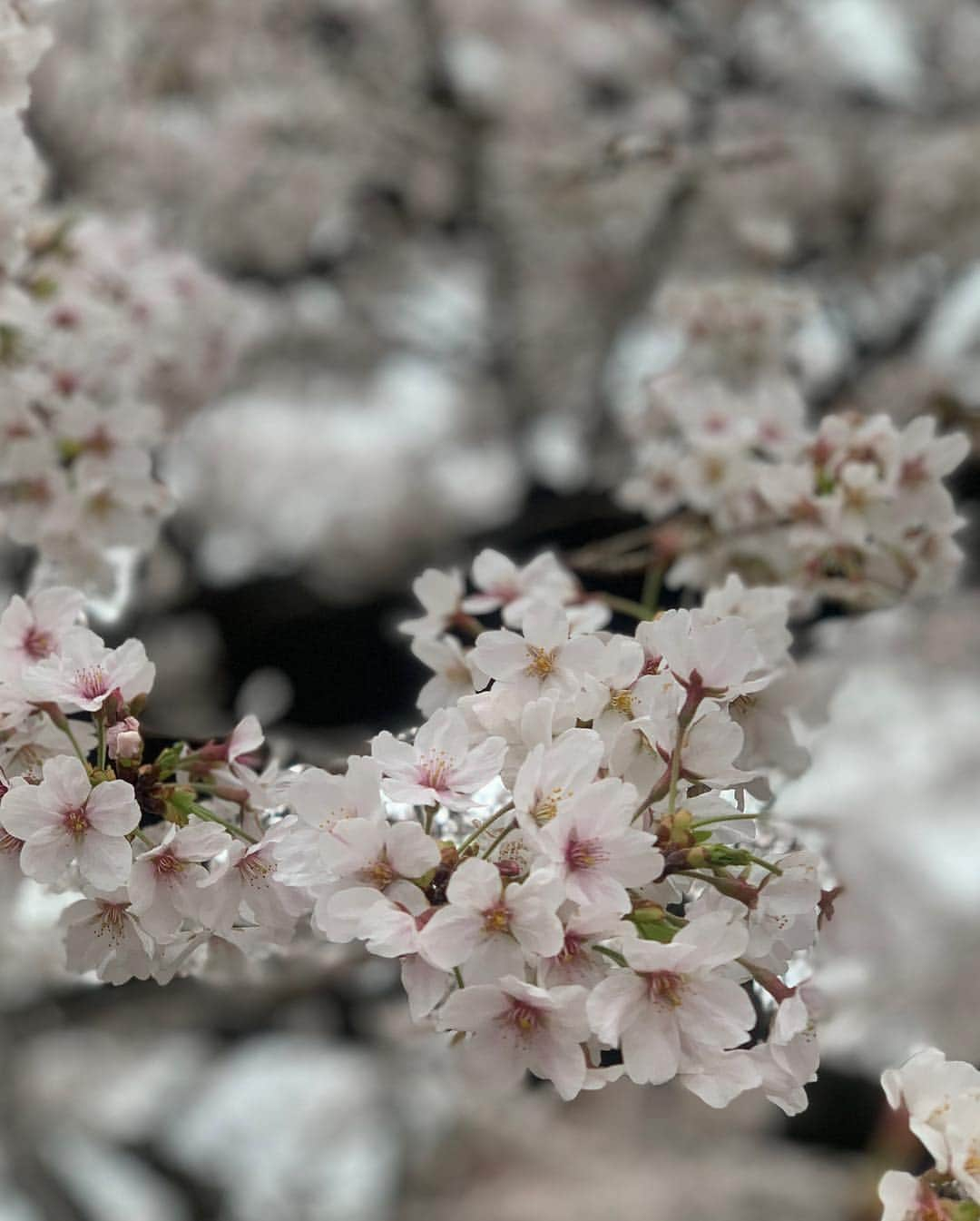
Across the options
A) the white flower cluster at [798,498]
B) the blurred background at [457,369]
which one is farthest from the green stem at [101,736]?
the blurred background at [457,369]

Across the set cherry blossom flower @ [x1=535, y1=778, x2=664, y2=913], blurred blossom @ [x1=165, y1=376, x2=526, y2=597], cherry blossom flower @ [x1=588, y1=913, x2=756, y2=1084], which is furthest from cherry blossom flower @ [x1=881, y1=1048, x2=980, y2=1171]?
blurred blossom @ [x1=165, y1=376, x2=526, y2=597]

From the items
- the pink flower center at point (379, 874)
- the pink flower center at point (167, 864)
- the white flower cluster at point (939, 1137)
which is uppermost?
the pink flower center at point (379, 874)

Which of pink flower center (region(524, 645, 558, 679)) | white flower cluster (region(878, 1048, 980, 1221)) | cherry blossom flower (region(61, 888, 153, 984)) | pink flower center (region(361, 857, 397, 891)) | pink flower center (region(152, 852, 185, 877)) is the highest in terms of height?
pink flower center (region(524, 645, 558, 679))

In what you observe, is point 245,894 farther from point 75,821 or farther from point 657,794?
point 657,794

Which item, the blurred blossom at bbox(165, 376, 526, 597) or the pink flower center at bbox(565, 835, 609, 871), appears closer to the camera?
the pink flower center at bbox(565, 835, 609, 871)

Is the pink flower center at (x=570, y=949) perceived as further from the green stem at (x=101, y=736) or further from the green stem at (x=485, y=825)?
the green stem at (x=101, y=736)

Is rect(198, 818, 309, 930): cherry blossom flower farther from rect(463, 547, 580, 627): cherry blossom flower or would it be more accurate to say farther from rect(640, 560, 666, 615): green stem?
rect(640, 560, 666, 615): green stem

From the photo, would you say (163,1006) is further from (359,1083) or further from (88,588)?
(88,588)
